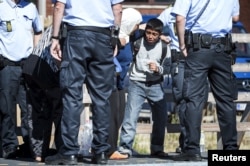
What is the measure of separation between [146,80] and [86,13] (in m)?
1.80

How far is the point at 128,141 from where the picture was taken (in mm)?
11023

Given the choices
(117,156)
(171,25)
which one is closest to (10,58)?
(117,156)

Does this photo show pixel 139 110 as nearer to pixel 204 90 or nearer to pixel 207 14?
pixel 204 90

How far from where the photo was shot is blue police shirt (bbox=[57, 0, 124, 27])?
9562 millimetres

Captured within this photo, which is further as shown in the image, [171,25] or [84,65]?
[171,25]

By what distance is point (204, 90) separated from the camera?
402 inches

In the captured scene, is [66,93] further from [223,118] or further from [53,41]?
[223,118]

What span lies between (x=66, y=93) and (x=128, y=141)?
5.64 ft

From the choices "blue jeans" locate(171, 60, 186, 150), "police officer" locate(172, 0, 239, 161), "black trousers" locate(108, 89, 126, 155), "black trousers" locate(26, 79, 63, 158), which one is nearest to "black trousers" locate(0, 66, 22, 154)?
"black trousers" locate(26, 79, 63, 158)

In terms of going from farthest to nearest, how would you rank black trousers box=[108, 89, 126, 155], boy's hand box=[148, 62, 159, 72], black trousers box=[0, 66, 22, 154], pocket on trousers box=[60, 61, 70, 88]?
boy's hand box=[148, 62, 159, 72] → black trousers box=[108, 89, 126, 155] → black trousers box=[0, 66, 22, 154] → pocket on trousers box=[60, 61, 70, 88]

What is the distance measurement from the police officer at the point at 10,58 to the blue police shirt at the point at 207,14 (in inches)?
66.5

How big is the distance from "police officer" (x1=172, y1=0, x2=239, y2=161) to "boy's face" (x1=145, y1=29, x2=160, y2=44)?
0.90 meters

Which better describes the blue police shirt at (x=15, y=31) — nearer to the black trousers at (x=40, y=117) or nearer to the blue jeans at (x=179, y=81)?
the black trousers at (x=40, y=117)

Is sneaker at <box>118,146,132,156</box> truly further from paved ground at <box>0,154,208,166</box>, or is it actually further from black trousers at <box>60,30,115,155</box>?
black trousers at <box>60,30,115,155</box>
